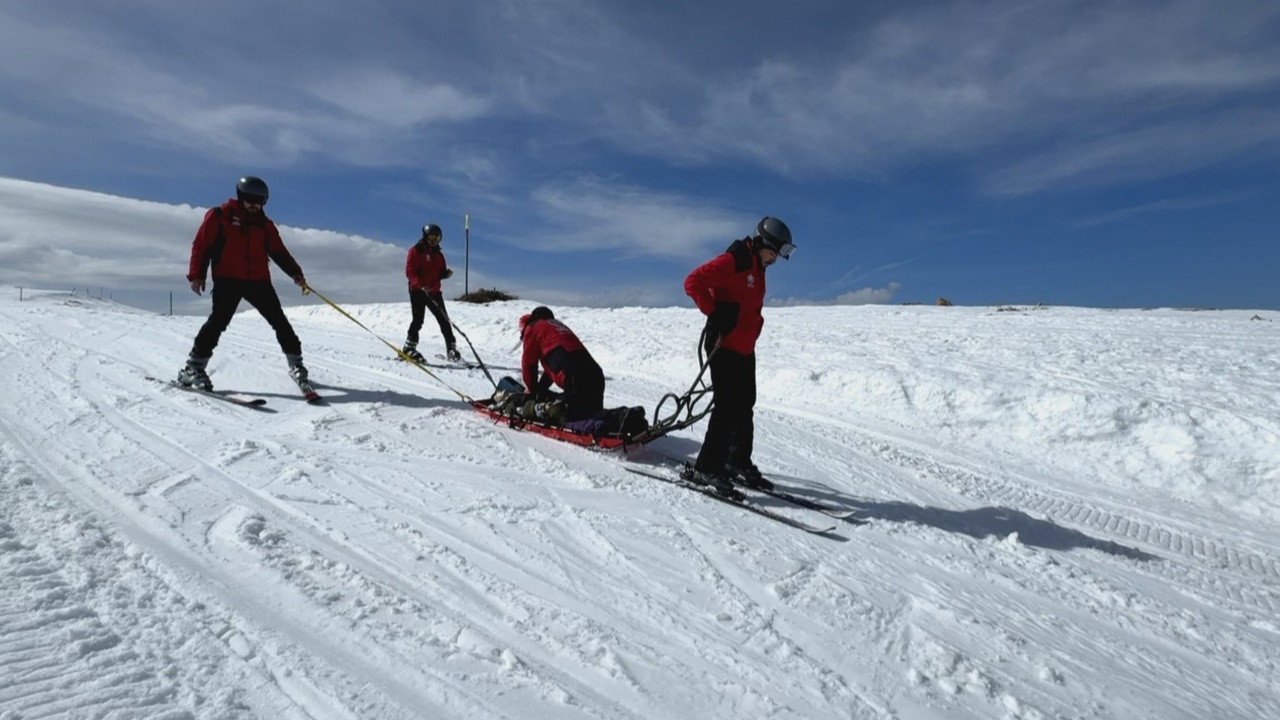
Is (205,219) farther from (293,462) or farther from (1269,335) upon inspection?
(1269,335)

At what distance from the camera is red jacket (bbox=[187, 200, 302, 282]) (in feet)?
21.4

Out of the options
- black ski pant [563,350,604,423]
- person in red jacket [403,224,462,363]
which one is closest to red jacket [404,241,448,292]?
A: person in red jacket [403,224,462,363]

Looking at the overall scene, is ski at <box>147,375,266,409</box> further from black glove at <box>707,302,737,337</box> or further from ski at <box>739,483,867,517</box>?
ski at <box>739,483,867,517</box>

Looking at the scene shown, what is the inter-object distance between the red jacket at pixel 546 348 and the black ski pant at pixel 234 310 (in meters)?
2.51

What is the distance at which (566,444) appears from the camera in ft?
18.9

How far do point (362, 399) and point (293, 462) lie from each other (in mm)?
2293

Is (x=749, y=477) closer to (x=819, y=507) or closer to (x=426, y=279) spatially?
(x=819, y=507)

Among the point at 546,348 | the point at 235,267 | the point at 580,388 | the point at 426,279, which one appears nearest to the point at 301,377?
the point at 235,267

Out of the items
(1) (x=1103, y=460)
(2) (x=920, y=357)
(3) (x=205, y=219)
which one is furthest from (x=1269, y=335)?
(3) (x=205, y=219)

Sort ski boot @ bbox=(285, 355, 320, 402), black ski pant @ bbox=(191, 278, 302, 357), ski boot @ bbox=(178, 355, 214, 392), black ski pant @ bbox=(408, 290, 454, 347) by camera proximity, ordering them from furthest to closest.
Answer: black ski pant @ bbox=(408, 290, 454, 347) < black ski pant @ bbox=(191, 278, 302, 357) < ski boot @ bbox=(285, 355, 320, 402) < ski boot @ bbox=(178, 355, 214, 392)

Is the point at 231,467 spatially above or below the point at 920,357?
below

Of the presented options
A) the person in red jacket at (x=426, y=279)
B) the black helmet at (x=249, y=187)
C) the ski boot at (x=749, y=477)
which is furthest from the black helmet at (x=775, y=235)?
the person in red jacket at (x=426, y=279)

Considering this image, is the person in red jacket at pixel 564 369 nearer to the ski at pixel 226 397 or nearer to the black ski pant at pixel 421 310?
the ski at pixel 226 397

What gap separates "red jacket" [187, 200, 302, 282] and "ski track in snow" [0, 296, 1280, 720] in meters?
1.41
